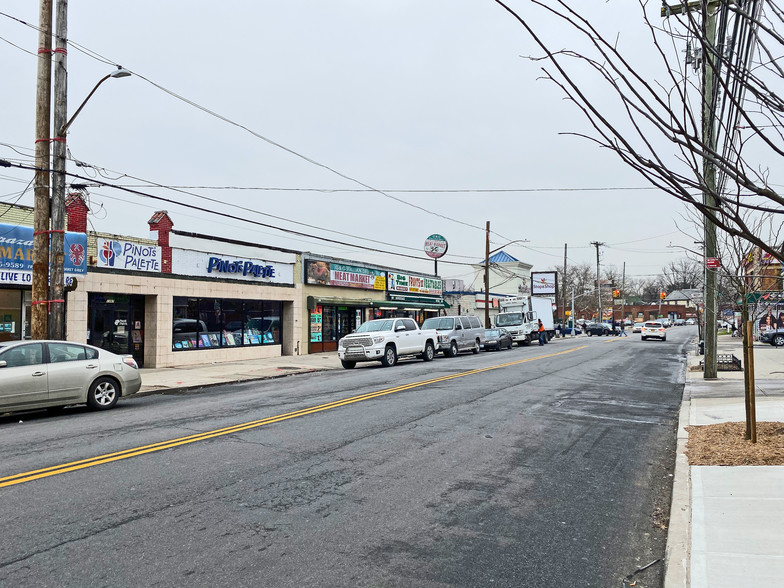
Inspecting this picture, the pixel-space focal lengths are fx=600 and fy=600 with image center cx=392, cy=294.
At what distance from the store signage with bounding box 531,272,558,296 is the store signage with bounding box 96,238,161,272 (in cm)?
6342

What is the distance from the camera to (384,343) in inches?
909

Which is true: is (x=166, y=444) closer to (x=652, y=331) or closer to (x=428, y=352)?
(x=428, y=352)

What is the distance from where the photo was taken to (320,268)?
1226 inches

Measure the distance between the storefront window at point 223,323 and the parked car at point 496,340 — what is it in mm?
12455

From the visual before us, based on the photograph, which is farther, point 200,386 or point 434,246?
point 434,246

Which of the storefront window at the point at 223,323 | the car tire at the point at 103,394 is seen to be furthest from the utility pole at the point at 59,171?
the storefront window at the point at 223,323

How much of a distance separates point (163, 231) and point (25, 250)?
17.4 feet

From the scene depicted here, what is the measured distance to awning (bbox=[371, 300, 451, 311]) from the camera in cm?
3566

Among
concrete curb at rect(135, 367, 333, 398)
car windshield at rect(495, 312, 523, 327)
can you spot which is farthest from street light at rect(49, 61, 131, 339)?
car windshield at rect(495, 312, 523, 327)

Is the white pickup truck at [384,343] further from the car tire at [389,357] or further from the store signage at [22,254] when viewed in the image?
the store signage at [22,254]

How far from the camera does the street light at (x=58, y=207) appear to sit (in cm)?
1382

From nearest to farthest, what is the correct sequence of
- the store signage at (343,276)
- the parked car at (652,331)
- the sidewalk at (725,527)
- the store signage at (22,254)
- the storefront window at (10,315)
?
the sidewalk at (725,527), the store signage at (22,254), the storefront window at (10,315), the store signage at (343,276), the parked car at (652,331)

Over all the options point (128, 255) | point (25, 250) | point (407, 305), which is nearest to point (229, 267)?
point (128, 255)

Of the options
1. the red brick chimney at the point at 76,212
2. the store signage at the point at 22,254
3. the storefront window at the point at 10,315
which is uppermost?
the red brick chimney at the point at 76,212
